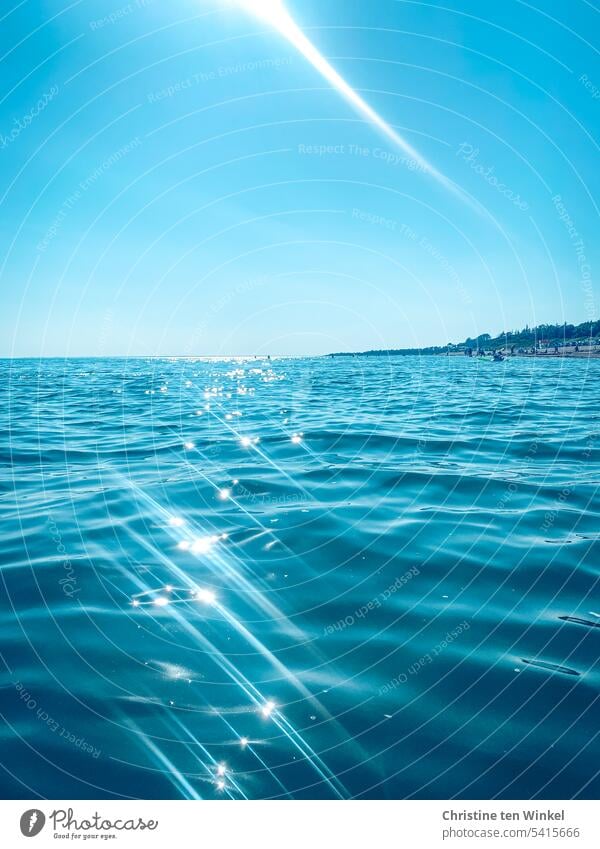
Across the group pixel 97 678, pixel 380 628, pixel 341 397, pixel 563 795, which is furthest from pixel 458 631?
pixel 341 397

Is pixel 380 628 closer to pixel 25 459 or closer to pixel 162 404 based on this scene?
pixel 25 459

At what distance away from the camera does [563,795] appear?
9.11 ft
